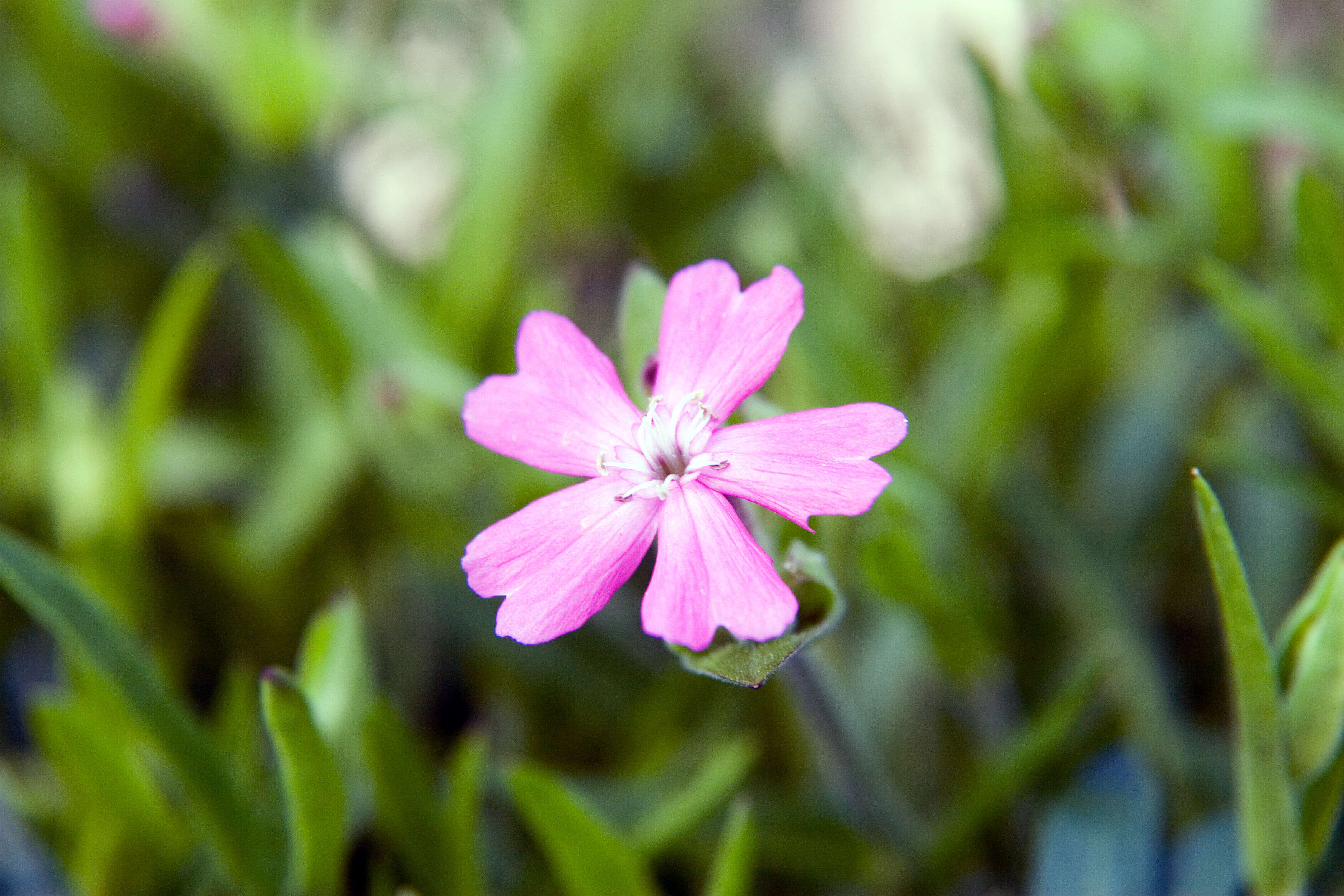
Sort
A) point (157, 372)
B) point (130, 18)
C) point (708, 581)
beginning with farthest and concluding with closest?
1. point (130, 18)
2. point (157, 372)
3. point (708, 581)

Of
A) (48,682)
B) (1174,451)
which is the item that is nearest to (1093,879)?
(1174,451)

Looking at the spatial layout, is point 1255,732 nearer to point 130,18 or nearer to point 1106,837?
point 1106,837

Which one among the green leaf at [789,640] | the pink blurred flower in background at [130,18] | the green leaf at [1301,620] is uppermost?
the pink blurred flower in background at [130,18]

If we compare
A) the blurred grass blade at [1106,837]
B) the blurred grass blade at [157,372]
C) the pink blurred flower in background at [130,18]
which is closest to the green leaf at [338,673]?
the blurred grass blade at [157,372]

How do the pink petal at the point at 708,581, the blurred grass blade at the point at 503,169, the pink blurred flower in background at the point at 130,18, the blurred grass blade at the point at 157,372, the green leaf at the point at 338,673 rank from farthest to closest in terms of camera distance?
the pink blurred flower in background at the point at 130,18 → the blurred grass blade at the point at 503,169 → the blurred grass blade at the point at 157,372 → the green leaf at the point at 338,673 → the pink petal at the point at 708,581

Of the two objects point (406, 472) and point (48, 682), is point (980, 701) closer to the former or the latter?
point (406, 472)

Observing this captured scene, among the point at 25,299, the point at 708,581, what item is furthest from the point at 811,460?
the point at 25,299

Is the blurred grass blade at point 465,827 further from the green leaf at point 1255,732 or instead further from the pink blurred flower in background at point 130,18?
the pink blurred flower in background at point 130,18
